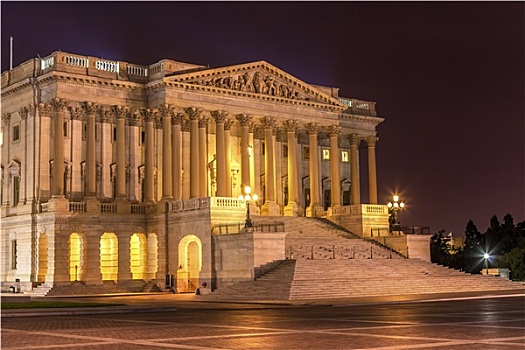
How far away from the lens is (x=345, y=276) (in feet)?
205

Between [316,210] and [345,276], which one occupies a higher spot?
[316,210]

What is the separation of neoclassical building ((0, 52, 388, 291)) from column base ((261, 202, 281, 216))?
0.64 feet

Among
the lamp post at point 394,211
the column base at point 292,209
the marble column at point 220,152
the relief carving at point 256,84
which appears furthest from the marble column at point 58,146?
the lamp post at point 394,211

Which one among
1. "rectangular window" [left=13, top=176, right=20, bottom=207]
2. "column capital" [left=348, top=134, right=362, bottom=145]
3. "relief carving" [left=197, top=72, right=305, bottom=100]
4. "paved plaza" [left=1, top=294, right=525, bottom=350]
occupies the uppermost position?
"relief carving" [left=197, top=72, right=305, bottom=100]

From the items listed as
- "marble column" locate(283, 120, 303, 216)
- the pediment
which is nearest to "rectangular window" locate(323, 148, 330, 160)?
the pediment

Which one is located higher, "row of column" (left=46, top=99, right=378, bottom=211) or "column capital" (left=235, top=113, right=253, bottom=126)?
"column capital" (left=235, top=113, right=253, bottom=126)

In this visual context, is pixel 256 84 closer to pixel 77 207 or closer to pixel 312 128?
pixel 312 128

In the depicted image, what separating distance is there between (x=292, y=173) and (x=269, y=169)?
10.2 feet

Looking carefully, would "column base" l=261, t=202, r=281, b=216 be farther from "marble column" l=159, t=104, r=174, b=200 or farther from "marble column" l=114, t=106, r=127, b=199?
"marble column" l=114, t=106, r=127, b=199

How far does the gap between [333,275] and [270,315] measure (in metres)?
22.8

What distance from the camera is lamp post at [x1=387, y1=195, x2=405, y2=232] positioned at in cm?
7225

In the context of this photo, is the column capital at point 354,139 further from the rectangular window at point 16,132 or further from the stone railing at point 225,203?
the rectangular window at point 16,132

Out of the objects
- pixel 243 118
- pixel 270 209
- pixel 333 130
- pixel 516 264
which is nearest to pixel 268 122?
pixel 243 118

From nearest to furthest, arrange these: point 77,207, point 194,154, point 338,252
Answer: point 338,252
point 77,207
point 194,154
